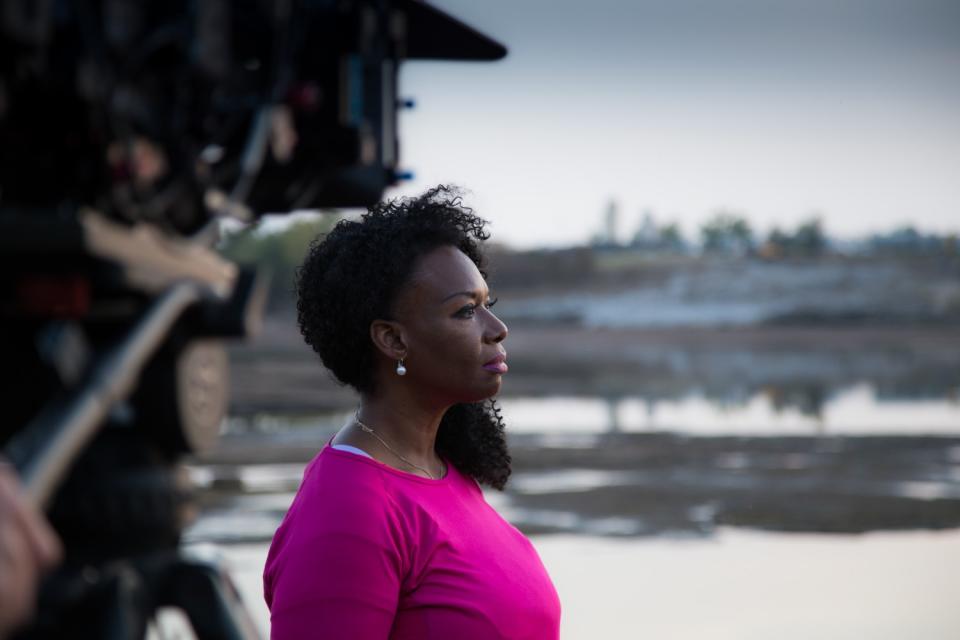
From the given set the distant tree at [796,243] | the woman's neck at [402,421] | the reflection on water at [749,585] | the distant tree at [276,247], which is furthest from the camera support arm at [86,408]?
the distant tree at [276,247]

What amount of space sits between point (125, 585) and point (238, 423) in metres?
17.4

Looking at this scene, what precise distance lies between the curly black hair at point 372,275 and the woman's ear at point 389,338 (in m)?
0.02

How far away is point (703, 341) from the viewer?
45406mm

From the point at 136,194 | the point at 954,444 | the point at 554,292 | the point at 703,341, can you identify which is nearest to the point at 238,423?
the point at 954,444

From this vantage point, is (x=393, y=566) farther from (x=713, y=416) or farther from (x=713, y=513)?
(x=713, y=416)

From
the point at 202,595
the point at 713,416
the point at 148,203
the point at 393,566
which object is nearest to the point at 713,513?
the point at 148,203

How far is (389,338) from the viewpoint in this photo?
7.19 ft

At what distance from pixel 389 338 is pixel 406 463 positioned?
21 cm

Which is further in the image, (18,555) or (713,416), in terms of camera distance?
(713,416)

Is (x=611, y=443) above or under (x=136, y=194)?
under

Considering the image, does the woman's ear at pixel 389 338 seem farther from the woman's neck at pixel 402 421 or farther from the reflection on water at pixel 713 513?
the reflection on water at pixel 713 513

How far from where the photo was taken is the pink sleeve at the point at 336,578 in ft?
6.09

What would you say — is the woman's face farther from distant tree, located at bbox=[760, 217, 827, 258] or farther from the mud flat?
distant tree, located at bbox=[760, 217, 827, 258]

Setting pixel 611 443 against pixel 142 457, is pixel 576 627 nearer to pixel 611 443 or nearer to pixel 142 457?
pixel 142 457
